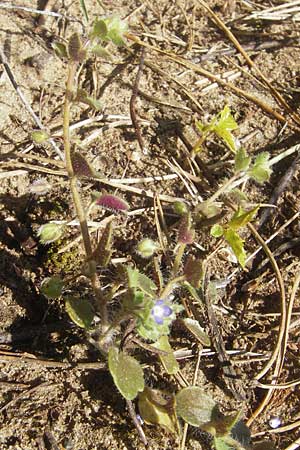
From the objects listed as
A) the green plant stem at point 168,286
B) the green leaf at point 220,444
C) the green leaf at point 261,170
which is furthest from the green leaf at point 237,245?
the green leaf at point 220,444

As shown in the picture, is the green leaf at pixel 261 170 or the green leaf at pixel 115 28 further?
the green leaf at pixel 261 170

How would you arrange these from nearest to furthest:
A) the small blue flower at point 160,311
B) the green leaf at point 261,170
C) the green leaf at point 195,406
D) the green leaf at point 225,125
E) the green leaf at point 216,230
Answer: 1. the small blue flower at point 160,311
2. the green leaf at point 195,406
3. the green leaf at point 261,170
4. the green leaf at point 216,230
5. the green leaf at point 225,125

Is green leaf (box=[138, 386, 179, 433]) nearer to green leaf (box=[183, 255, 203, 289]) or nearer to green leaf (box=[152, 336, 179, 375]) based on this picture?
green leaf (box=[152, 336, 179, 375])

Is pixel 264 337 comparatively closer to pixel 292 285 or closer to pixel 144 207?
pixel 292 285

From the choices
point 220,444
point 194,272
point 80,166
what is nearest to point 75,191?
point 80,166

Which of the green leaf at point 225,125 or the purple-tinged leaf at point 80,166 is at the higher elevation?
the purple-tinged leaf at point 80,166

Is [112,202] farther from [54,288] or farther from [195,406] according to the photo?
[195,406]

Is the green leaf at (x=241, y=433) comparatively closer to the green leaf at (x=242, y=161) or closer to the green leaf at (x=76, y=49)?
the green leaf at (x=242, y=161)

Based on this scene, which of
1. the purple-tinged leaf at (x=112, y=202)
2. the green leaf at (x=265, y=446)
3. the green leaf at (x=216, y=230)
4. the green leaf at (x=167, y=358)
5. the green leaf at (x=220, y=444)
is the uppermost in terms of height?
the purple-tinged leaf at (x=112, y=202)
